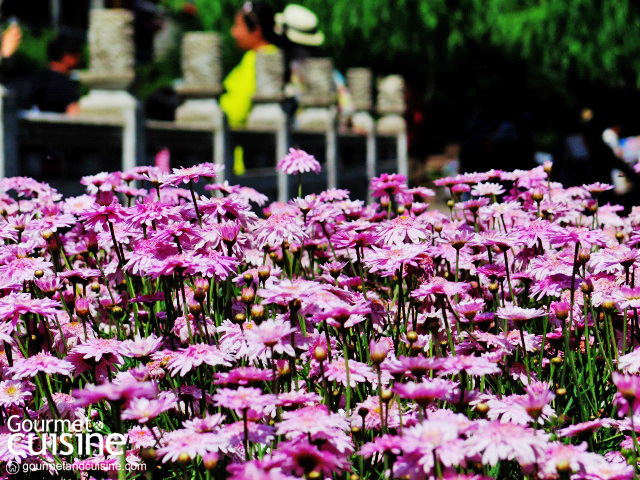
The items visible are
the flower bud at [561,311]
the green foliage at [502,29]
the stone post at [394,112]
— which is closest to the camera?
the flower bud at [561,311]

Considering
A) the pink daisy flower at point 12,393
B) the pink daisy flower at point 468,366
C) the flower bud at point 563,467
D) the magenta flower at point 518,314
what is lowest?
the pink daisy flower at point 12,393

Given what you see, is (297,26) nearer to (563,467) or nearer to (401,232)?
(401,232)

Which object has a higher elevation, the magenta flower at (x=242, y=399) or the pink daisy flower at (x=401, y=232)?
the pink daisy flower at (x=401, y=232)

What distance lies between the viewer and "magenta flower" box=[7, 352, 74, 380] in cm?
208

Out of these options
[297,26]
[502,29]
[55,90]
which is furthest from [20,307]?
[502,29]

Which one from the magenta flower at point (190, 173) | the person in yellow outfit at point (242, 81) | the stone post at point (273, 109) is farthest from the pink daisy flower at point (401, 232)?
the stone post at point (273, 109)

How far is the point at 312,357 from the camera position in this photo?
7.47 ft

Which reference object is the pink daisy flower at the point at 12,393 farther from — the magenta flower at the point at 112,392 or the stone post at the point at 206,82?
the stone post at the point at 206,82

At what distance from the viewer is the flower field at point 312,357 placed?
5.60 feet

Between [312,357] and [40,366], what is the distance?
0.65 meters

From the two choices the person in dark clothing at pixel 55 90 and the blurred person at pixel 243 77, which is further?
the blurred person at pixel 243 77

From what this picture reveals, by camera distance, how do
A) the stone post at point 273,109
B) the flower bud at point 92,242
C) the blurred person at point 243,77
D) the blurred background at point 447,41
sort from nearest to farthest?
the flower bud at point 92,242 < the blurred person at point 243,77 < the stone post at point 273,109 < the blurred background at point 447,41

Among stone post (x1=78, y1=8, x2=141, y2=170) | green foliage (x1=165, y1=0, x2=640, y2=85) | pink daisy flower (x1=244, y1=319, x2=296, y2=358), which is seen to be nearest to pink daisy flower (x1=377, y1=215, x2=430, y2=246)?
pink daisy flower (x1=244, y1=319, x2=296, y2=358)

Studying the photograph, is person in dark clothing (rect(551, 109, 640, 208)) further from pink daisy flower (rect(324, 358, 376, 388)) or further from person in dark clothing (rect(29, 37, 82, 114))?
pink daisy flower (rect(324, 358, 376, 388))
